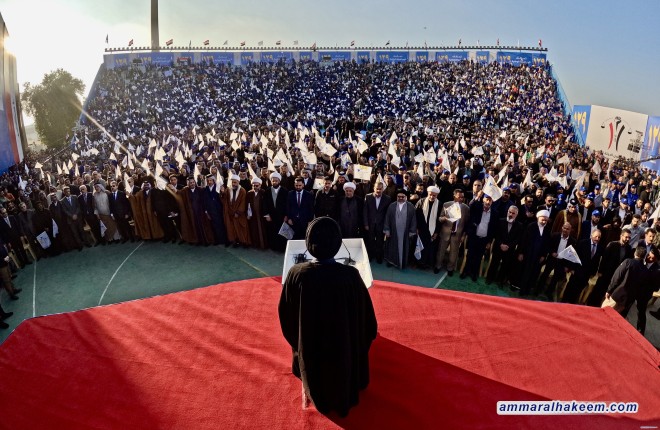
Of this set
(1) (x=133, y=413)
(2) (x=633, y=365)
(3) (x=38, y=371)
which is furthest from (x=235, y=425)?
(2) (x=633, y=365)

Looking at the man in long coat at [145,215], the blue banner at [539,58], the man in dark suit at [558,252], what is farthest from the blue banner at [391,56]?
the man in dark suit at [558,252]

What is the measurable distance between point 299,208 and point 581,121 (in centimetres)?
2985

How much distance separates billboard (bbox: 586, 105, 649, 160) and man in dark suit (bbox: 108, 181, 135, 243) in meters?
26.3

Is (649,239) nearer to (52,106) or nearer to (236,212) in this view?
(236,212)

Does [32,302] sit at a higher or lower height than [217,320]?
lower

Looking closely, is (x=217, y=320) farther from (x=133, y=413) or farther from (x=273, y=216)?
(x=273, y=216)

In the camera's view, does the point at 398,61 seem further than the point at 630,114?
Yes

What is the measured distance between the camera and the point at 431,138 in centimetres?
1872

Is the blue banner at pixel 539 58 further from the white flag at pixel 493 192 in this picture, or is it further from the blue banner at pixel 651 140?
the white flag at pixel 493 192

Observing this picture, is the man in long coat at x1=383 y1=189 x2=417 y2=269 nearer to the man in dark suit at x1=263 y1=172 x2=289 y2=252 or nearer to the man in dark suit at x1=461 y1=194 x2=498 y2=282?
the man in dark suit at x1=461 y1=194 x2=498 y2=282

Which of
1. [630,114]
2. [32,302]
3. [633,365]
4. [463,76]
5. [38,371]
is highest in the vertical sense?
[463,76]

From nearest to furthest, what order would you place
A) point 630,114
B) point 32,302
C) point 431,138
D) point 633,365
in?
point 633,365 < point 32,302 < point 431,138 < point 630,114

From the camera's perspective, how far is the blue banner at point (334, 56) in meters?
41.1

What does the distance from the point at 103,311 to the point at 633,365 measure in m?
5.86
